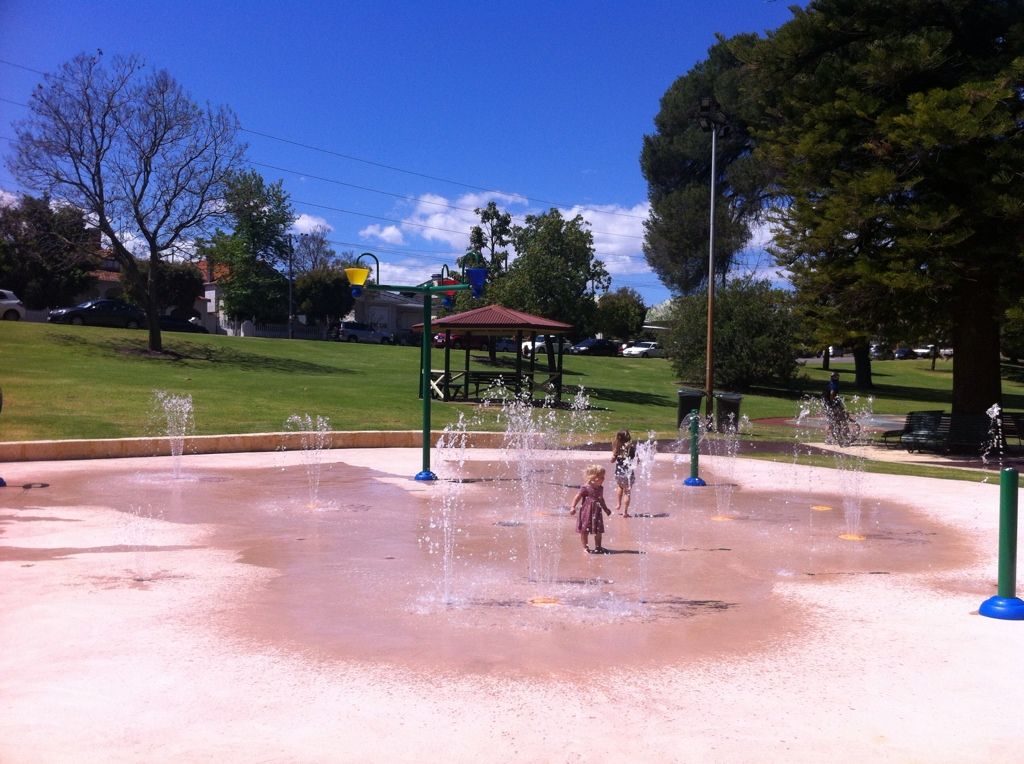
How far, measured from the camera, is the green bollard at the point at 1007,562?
622 centimetres

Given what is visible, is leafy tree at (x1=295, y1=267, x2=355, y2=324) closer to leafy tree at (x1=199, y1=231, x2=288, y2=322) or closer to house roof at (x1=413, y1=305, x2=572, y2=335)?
leafy tree at (x1=199, y1=231, x2=288, y2=322)

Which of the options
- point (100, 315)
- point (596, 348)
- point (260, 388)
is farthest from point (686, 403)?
point (596, 348)

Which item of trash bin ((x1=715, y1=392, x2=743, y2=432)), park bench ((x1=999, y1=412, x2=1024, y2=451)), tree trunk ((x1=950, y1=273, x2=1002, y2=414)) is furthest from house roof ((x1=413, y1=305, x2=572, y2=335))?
park bench ((x1=999, y1=412, x2=1024, y2=451))

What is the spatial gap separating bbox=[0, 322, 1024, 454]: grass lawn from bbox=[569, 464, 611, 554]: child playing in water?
34.9ft

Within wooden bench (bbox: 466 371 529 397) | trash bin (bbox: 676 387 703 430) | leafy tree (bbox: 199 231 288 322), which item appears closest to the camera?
trash bin (bbox: 676 387 703 430)

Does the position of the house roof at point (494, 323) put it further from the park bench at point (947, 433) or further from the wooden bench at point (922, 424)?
the park bench at point (947, 433)

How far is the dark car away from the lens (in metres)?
43.9

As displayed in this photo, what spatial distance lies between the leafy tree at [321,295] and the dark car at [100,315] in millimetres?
21985

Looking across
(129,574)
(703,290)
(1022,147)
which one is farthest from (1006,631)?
(703,290)

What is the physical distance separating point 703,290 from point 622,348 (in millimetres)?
18314

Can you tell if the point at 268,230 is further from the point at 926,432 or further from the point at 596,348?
the point at 926,432

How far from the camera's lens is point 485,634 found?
574 cm

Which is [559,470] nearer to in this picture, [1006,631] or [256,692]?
[1006,631]

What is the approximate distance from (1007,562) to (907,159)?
13.1 metres
